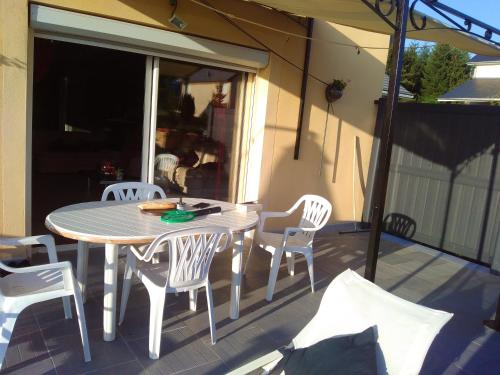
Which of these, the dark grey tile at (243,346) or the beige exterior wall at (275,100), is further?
the beige exterior wall at (275,100)

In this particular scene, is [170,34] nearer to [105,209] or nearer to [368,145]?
[105,209]

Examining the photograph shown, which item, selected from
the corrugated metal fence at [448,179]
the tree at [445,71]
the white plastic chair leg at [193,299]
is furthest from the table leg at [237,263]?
the tree at [445,71]

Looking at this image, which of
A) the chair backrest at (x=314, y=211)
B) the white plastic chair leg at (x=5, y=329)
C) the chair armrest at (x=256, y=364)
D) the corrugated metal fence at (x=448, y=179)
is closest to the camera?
the chair armrest at (x=256, y=364)

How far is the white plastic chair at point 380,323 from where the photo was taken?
185 centimetres

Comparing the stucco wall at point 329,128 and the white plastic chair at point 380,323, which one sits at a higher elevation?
the stucco wall at point 329,128

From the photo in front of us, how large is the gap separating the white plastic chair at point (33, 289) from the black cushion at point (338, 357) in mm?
1356

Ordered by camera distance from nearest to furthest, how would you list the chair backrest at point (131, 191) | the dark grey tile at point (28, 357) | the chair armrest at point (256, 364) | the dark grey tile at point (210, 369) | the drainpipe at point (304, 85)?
the chair armrest at point (256, 364)
the dark grey tile at point (28, 357)
the dark grey tile at point (210, 369)
the chair backrest at point (131, 191)
the drainpipe at point (304, 85)

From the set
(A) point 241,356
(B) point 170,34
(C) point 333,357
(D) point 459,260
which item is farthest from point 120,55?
(D) point 459,260

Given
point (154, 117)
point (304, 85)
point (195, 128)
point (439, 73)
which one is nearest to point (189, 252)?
point (154, 117)

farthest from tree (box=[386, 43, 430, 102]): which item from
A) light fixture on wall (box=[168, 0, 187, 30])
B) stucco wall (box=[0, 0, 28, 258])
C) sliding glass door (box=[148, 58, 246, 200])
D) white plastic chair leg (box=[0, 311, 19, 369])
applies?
white plastic chair leg (box=[0, 311, 19, 369])

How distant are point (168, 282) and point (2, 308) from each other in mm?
951

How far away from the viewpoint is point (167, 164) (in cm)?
511

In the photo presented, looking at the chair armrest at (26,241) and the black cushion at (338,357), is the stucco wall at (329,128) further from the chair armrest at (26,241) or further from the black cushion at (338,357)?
the black cushion at (338,357)

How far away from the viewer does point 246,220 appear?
3.40 meters
